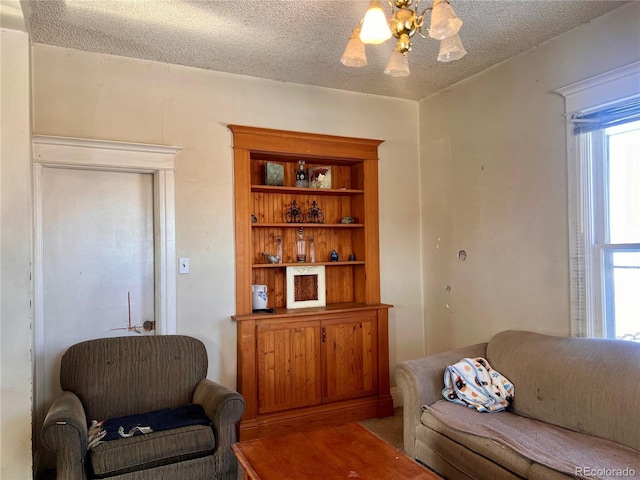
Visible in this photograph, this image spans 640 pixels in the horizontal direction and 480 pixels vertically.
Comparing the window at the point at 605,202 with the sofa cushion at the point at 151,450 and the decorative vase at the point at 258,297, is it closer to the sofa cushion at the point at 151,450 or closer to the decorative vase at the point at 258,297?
the decorative vase at the point at 258,297

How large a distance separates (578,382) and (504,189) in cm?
145

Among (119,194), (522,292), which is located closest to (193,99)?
(119,194)

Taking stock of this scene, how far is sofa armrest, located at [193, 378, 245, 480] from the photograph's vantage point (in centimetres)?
235

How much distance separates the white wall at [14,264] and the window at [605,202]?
10.3ft

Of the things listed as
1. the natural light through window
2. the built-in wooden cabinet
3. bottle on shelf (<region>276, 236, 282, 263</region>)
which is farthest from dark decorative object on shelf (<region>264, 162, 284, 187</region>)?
the natural light through window

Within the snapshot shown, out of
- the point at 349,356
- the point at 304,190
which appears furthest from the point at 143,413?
the point at 304,190

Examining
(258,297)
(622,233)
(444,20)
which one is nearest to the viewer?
(444,20)

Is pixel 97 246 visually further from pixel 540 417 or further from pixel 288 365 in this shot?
pixel 540 417

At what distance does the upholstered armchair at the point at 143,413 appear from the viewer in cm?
211

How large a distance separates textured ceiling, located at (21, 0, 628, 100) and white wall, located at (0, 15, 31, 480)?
0.39 m

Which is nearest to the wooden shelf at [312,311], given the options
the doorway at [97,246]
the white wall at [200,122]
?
the white wall at [200,122]

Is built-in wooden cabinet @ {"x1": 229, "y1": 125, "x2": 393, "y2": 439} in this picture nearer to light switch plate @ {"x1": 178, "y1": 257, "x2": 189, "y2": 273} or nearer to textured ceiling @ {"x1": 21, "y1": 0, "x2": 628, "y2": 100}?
light switch plate @ {"x1": 178, "y1": 257, "x2": 189, "y2": 273}

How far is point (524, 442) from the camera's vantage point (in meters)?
2.09

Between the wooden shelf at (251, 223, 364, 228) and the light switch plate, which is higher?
the wooden shelf at (251, 223, 364, 228)
